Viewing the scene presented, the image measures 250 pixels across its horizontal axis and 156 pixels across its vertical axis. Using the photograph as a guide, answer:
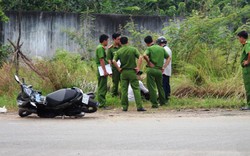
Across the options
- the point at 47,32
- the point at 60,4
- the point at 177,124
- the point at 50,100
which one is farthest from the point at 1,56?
the point at 177,124

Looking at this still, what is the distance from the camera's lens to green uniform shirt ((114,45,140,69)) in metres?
12.8

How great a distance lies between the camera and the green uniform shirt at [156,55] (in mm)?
13430

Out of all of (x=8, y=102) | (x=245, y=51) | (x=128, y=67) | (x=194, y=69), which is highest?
(x=245, y=51)

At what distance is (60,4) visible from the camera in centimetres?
2402

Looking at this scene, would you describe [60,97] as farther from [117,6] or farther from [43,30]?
[117,6]

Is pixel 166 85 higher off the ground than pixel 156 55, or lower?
lower

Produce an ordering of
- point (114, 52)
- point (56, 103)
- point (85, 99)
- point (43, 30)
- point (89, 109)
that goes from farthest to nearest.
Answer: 1. point (43, 30)
2. point (114, 52)
3. point (89, 109)
4. point (85, 99)
5. point (56, 103)

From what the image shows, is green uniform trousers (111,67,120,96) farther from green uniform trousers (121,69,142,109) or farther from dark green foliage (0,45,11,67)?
dark green foliage (0,45,11,67)

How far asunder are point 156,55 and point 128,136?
5121mm

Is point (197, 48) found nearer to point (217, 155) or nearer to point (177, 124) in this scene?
point (177, 124)

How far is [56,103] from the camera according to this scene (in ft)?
37.2

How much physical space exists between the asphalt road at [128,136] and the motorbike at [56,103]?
24 cm

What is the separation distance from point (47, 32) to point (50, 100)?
10.5 metres

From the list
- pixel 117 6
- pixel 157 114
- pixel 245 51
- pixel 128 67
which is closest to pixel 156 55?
pixel 128 67
